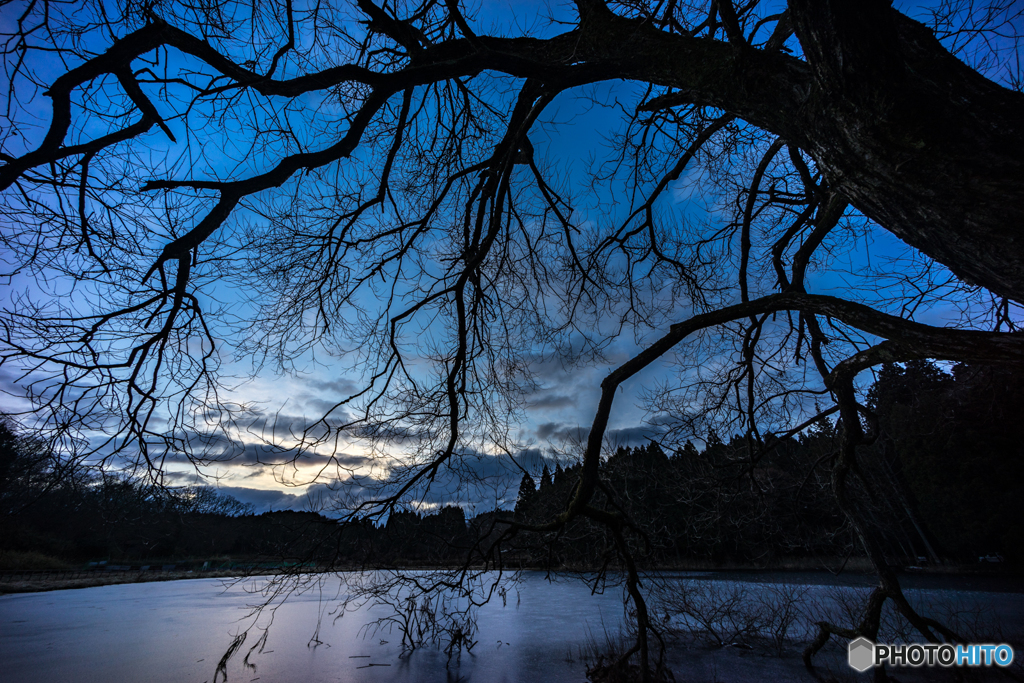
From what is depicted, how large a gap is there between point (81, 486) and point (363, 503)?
5.29 ft

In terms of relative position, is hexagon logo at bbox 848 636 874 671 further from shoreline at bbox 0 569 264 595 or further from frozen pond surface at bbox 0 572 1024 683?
shoreline at bbox 0 569 264 595

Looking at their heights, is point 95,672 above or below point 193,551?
above

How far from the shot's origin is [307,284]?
10.8 feet

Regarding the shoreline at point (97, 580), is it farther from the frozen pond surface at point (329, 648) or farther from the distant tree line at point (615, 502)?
the distant tree line at point (615, 502)

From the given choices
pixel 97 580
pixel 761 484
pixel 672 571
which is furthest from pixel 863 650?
pixel 97 580

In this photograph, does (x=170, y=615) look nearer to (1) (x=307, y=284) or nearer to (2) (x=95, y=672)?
(2) (x=95, y=672)

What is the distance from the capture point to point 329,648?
28.2 feet

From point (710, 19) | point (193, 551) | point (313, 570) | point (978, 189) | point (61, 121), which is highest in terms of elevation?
point (710, 19)

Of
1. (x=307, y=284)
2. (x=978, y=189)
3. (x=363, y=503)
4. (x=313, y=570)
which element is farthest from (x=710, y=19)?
(x=313, y=570)

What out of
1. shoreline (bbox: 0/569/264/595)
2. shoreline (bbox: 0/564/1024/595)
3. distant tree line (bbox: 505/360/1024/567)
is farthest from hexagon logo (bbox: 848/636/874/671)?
shoreline (bbox: 0/569/264/595)

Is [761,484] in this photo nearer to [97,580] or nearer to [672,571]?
[672,571]

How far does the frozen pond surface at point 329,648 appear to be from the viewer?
6.54m

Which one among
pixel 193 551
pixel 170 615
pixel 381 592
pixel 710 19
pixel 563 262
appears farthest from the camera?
pixel 193 551

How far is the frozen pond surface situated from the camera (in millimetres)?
6543
